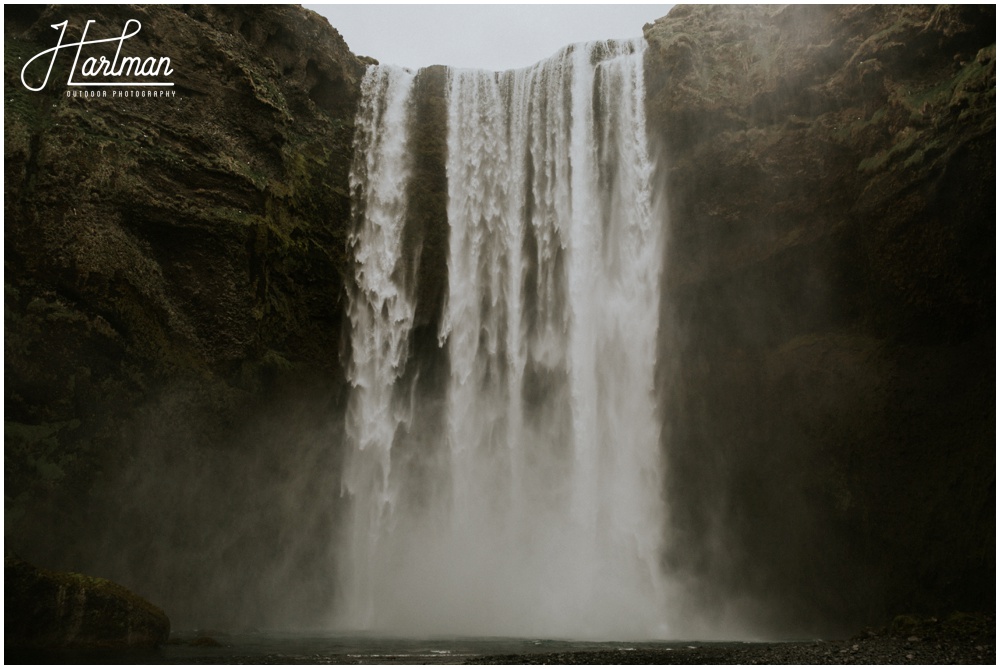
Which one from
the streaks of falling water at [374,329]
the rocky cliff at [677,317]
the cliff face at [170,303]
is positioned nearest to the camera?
the rocky cliff at [677,317]

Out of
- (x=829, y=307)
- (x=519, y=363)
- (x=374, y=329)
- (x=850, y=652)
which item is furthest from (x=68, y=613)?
(x=829, y=307)

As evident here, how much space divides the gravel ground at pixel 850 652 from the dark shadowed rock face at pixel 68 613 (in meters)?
6.63

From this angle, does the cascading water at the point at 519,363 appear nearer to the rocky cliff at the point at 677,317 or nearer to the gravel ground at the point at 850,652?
the rocky cliff at the point at 677,317

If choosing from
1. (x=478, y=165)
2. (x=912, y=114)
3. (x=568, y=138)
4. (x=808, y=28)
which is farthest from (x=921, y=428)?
(x=478, y=165)

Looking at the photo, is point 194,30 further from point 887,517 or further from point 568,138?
point 887,517

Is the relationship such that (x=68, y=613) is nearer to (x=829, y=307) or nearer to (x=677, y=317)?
(x=677, y=317)

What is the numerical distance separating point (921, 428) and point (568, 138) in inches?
534

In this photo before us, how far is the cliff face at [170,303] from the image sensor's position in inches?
755

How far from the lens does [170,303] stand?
832 inches

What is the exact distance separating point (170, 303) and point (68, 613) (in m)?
9.15

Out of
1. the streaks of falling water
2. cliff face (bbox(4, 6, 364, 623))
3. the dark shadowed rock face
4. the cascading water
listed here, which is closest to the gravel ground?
the cascading water

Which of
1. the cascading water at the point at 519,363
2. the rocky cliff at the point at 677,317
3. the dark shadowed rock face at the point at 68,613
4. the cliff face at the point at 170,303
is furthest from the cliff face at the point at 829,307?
the dark shadowed rock face at the point at 68,613

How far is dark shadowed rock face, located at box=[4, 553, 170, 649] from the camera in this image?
45.3 ft

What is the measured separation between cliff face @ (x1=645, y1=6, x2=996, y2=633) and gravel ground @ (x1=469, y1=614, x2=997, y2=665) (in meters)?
3.45
